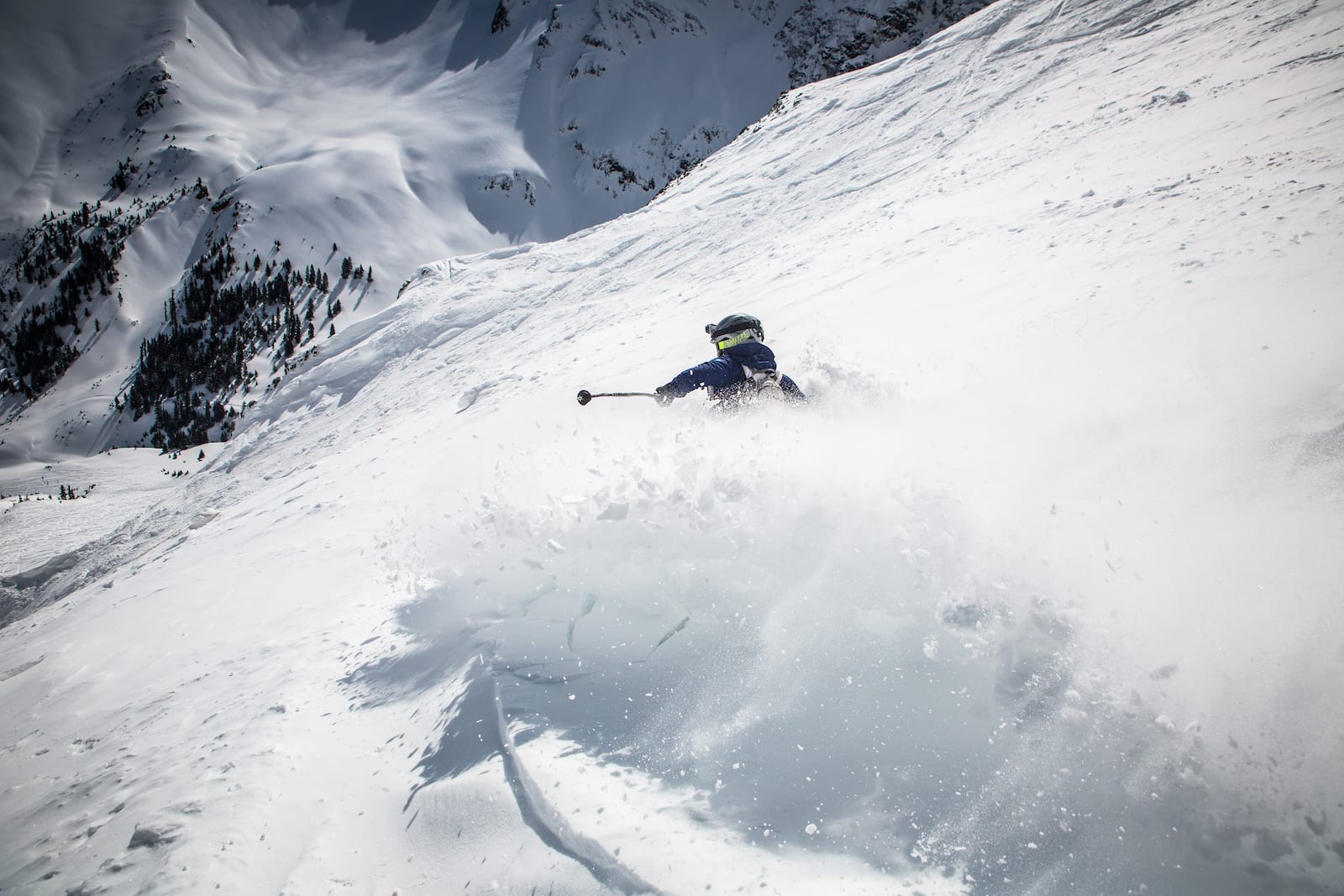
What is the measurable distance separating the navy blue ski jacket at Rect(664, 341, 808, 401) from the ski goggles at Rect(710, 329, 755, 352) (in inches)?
4.1

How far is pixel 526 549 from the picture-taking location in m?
4.27

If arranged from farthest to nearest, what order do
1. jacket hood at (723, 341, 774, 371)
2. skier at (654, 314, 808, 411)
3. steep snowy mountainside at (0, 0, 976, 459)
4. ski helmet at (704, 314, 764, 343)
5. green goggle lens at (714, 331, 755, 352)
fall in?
steep snowy mountainside at (0, 0, 976, 459)
ski helmet at (704, 314, 764, 343)
green goggle lens at (714, 331, 755, 352)
jacket hood at (723, 341, 774, 371)
skier at (654, 314, 808, 411)

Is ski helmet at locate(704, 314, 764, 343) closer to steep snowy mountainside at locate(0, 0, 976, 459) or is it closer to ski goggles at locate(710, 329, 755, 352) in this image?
ski goggles at locate(710, 329, 755, 352)

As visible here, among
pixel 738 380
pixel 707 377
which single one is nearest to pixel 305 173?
pixel 707 377

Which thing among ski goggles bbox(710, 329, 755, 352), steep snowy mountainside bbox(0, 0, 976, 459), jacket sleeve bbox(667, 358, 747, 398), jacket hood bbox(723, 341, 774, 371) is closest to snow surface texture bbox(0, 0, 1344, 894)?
jacket sleeve bbox(667, 358, 747, 398)

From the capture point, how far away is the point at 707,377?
6.21 metres

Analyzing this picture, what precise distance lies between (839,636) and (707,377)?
11.6 feet

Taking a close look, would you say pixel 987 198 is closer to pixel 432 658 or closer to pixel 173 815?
pixel 432 658

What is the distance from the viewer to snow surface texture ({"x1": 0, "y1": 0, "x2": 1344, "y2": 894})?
2.41 metres

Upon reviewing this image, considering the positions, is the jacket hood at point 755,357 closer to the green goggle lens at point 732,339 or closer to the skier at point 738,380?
the skier at point 738,380

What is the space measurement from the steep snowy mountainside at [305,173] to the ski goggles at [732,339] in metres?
98.3

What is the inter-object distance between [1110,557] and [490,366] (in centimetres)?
1308

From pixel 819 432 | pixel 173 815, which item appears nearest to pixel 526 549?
pixel 173 815

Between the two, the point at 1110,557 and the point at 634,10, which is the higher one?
the point at 634,10
